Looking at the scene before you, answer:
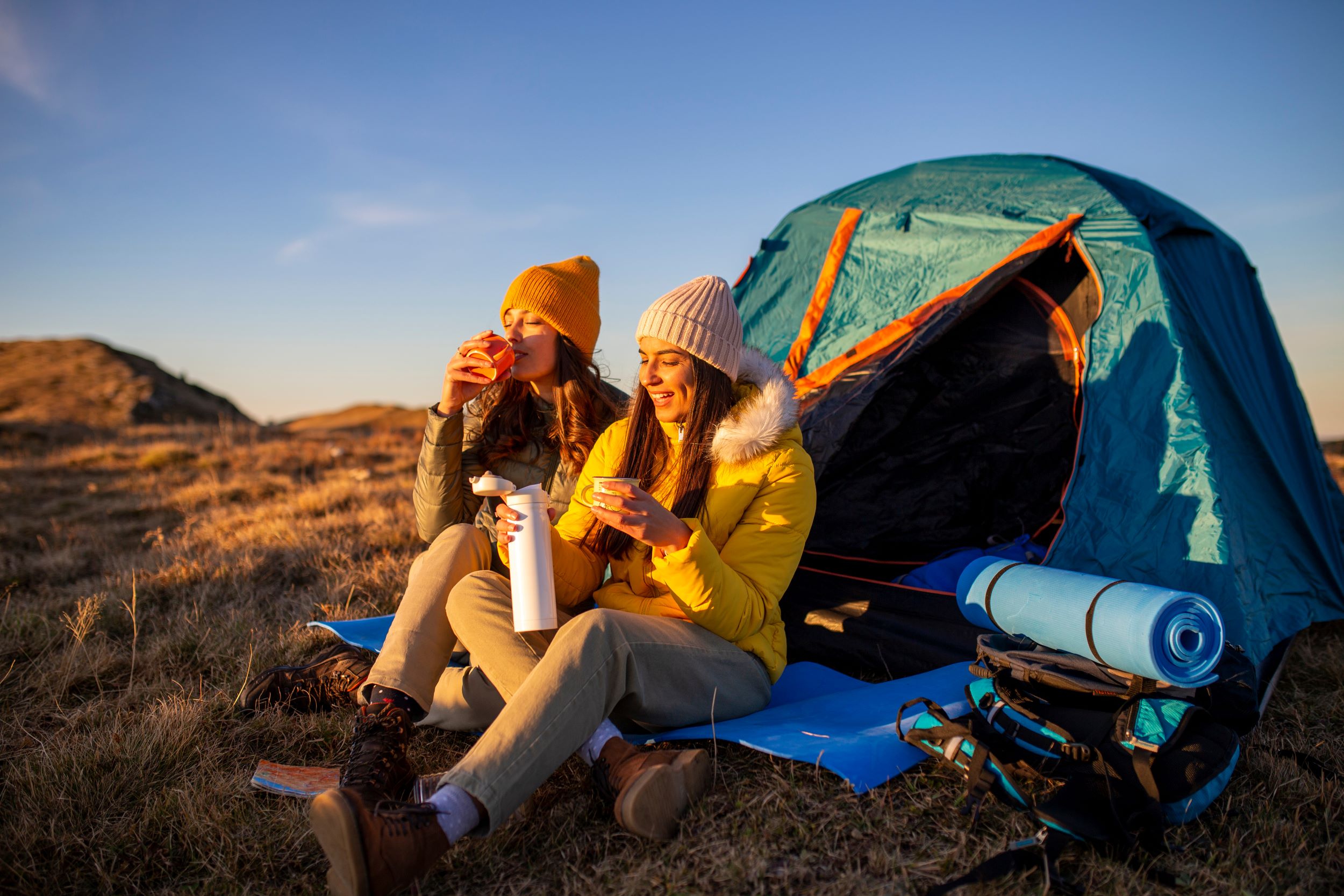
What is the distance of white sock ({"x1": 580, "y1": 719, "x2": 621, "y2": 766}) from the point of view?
1.99 m

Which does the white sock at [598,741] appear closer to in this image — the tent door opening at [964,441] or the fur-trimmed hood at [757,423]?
the fur-trimmed hood at [757,423]

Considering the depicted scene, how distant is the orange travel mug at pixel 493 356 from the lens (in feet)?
9.11

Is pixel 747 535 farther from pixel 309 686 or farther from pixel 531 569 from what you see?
pixel 309 686

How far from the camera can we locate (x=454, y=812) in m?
1.69

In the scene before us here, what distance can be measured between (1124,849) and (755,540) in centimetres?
113

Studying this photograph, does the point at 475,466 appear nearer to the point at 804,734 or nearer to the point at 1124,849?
the point at 804,734

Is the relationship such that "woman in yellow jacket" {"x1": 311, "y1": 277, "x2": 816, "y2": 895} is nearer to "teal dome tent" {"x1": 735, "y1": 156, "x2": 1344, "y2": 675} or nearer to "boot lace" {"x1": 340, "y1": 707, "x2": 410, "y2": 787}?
"boot lace" {"x1": 340, "y1": 707, "x2": 410, "y2": 787}

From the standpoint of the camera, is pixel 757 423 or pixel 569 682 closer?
pixel 569 682

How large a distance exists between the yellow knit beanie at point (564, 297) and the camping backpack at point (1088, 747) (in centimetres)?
194

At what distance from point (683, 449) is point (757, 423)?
0.28 m

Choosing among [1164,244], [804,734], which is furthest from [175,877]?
[1164,244]

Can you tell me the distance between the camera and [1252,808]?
1.95 meters

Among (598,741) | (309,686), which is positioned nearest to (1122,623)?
(598,741)

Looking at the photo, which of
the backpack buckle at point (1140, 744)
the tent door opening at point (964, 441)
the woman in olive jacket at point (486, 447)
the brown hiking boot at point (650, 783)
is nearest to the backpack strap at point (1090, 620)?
the backpack buckle at point (1140, 744)
